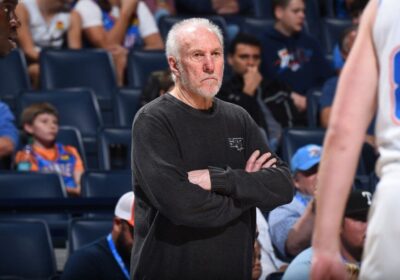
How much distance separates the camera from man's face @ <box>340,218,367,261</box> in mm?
5293

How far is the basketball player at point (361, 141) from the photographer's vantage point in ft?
6.99

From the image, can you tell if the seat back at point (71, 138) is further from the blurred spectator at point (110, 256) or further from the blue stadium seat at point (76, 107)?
the blurred spectator at point (110, 256)

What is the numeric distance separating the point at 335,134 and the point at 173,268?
171 cm

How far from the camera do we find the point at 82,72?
29.0ft

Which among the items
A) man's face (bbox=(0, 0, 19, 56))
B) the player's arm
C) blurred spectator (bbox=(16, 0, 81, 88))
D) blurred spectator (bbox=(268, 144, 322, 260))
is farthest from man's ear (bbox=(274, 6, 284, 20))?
the player's arm

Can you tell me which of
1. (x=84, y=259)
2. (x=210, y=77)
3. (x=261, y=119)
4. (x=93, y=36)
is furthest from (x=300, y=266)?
(x=93, y=36)

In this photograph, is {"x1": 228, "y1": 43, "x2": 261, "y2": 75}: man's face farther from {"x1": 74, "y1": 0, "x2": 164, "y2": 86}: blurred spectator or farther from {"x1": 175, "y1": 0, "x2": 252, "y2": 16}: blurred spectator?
{"x1": 175, "y1": 0, "x2": 252, "y2": 16}: blurred spectator

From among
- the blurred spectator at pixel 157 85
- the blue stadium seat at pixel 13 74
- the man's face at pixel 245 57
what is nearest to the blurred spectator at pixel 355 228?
the blurred spectator at pixel 157 85

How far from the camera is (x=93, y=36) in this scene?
30.9 feet

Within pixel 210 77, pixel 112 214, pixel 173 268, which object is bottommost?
pixel 112 214

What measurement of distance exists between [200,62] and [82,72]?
16.3ft

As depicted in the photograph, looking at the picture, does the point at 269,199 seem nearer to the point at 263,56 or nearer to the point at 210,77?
the point at 210,77

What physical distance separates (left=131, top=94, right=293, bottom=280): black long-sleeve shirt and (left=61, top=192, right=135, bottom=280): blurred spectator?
1.35m

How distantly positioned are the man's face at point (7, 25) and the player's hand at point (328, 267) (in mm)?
2282
